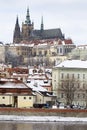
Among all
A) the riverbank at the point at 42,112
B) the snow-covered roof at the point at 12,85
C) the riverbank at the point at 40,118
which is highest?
the snow-covered roof at the point at 12,85

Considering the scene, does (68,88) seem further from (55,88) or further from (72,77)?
(55,88)

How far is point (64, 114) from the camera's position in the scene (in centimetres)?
5203

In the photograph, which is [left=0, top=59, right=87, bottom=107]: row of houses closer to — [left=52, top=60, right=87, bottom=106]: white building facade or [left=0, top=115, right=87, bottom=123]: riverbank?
[left=52, top=60, right=87, bottom=106]: white building facade

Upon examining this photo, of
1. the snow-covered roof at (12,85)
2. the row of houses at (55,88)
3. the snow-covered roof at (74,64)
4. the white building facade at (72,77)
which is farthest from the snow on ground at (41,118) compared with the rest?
the snow-covered roof at (74,64)

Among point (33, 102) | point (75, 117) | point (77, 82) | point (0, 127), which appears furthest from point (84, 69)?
point (0, 127)

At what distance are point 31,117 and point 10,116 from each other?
5.59 ft

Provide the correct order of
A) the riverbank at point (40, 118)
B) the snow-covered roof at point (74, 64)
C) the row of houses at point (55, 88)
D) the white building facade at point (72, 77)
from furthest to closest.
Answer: the snow-covered roof at point (74, 64) → the white building facade at point (72, 77) → the row of houses at point (55, 88) → the riverbank at point (40, 118)

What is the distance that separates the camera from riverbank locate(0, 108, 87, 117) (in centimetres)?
5094

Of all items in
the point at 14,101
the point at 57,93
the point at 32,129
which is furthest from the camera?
the point at 57,93

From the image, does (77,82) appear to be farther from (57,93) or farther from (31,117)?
(31,117)

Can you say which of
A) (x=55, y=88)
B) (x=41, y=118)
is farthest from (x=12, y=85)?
(x=55, y=88)

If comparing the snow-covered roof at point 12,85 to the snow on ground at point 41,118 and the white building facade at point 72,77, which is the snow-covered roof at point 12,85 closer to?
the snow on ground at point 41,118

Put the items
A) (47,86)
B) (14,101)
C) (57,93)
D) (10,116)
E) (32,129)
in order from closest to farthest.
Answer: (32,129) → (10,116) → (14,101) → (57,93) → (47,86)

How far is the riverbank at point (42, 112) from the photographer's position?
5094 cm
